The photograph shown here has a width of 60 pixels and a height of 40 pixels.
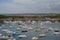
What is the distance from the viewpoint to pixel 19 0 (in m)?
1.74

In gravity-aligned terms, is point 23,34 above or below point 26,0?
below

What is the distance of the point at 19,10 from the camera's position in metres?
1.76

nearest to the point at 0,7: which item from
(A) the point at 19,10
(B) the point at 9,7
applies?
(B) the point at 9,7

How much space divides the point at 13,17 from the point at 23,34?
22cm

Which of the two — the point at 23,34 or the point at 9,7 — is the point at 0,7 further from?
the point at 23,34

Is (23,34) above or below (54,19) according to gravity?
below

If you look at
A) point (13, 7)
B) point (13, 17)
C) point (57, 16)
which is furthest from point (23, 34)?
point (57, 16)

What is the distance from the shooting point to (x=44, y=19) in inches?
70.1

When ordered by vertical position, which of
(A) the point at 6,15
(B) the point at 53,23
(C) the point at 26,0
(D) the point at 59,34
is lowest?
(D) the point at 59,34

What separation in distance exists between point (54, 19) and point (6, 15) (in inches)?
21.4

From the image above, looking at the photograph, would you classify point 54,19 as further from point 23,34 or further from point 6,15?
point 6,15

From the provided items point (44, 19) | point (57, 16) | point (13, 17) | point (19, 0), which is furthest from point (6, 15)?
point (57, 16)

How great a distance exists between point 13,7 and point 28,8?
0.57 feet

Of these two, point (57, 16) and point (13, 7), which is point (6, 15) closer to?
point (13, 7)
